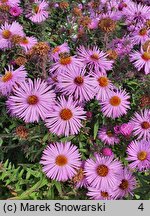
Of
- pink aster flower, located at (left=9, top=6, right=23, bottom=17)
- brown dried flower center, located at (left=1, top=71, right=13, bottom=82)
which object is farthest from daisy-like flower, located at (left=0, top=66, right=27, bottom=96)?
pink aster flower, located at (left=9, top=6, right=23, bottom=17)

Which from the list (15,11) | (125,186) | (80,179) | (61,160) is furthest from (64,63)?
(15,11)

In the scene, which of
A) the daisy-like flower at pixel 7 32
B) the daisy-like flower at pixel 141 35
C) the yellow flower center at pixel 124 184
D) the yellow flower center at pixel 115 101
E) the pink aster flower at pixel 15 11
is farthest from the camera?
the pink aster flower at pixel 15 11

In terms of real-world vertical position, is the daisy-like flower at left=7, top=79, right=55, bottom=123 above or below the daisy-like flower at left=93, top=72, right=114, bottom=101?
below

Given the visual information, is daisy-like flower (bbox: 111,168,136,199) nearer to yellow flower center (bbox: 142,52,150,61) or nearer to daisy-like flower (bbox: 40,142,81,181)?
daisy-like flower (bbox: 40,142,81,181)

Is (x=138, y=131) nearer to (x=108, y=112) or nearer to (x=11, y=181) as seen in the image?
(x=108, y=112)

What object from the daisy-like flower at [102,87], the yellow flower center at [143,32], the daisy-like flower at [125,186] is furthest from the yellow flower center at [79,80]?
the yellow flower center at [143,32]

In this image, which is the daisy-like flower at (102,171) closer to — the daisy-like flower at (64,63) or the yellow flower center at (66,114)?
the yellow flower center at (66,114)

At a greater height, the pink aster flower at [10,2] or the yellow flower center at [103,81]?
the pink aster flower at [10,2]
